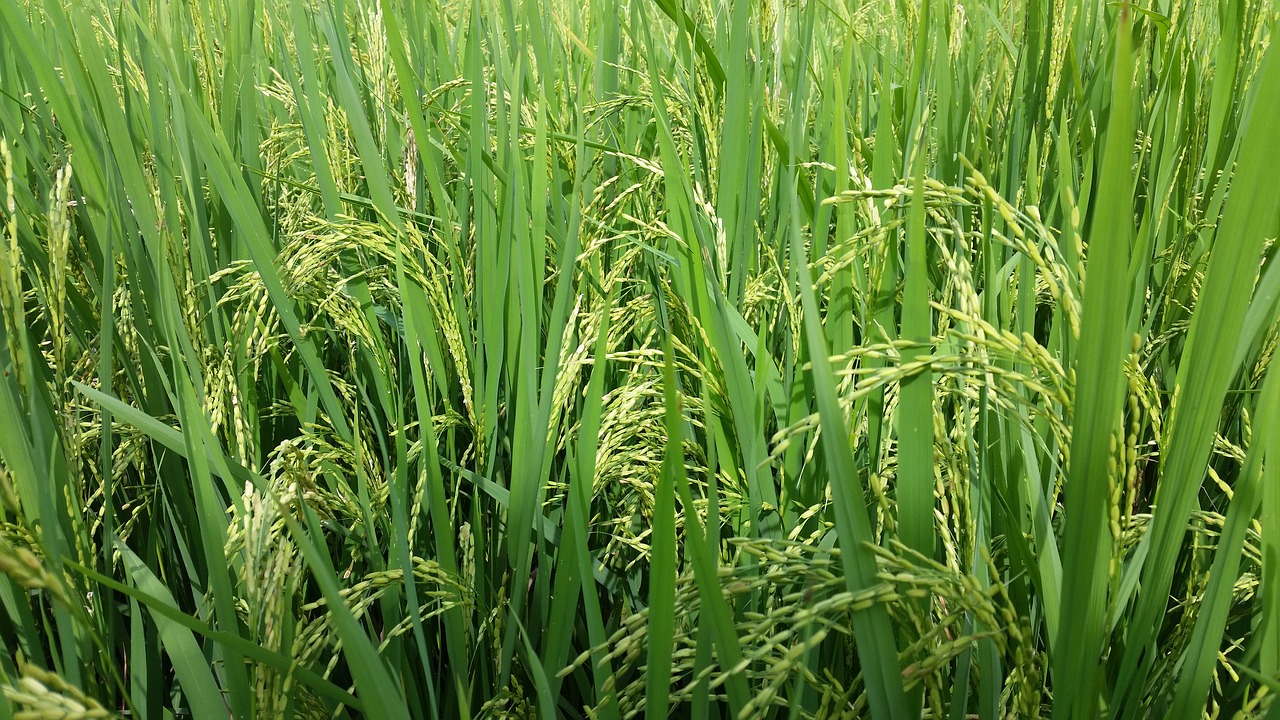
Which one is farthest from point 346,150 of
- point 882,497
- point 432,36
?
point 882,497

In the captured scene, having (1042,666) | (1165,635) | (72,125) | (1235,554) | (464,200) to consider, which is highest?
(72,125)

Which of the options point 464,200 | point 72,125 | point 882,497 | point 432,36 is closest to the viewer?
point 882,497

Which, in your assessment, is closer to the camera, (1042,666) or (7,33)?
(1042,666)

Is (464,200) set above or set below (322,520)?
above

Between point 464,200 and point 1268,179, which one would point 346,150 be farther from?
point 1268,179

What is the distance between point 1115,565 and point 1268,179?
0.91ft

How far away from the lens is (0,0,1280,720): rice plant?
602 millimetres

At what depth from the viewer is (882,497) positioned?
2.14 ft

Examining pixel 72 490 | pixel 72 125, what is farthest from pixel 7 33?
pixel 72 490

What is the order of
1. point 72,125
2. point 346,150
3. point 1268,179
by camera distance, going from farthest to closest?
1. point 346,150
2. point 72,125
3. point 1268,179

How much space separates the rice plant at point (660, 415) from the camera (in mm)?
602

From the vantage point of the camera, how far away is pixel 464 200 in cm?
144

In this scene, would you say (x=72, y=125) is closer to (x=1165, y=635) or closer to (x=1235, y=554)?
(x=1235, y=554)

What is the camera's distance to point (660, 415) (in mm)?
1001
